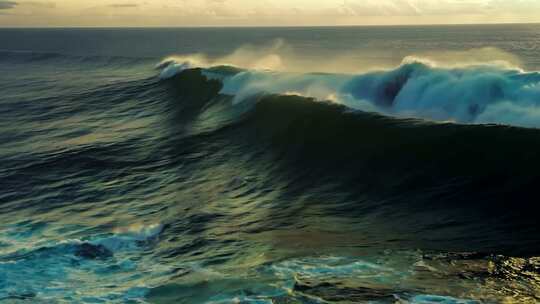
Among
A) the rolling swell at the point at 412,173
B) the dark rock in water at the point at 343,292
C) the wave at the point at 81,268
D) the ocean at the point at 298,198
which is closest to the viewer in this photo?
the dark rock in water at the point at 343,292

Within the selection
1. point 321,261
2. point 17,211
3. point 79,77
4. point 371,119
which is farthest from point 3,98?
point 321,261

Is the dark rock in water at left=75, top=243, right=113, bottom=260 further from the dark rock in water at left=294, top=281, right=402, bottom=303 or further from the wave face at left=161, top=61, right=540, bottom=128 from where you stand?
the wave face at left=161, top=61, right=540, bottom=128

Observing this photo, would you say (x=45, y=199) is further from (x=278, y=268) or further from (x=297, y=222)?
(x=278, y=268)

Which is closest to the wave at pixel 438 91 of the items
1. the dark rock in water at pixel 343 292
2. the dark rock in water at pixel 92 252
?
the dark rock in water at pixel 343 292

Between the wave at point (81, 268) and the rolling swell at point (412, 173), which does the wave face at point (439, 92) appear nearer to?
the rolling swell at point (412, 173)

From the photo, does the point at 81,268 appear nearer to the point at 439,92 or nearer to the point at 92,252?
the point at 92,252

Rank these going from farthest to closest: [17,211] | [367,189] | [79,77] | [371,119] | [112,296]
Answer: [79,77]
[371,119]
[17,211]
[367,189]
[112,296]
